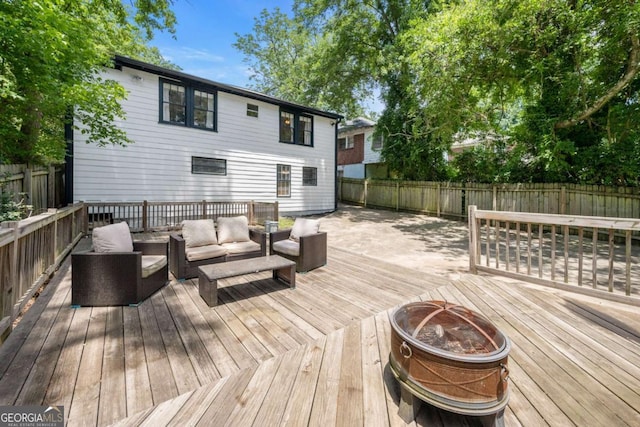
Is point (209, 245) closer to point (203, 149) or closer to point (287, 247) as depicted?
point (287, 247)

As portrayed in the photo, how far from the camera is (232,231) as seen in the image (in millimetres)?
5074

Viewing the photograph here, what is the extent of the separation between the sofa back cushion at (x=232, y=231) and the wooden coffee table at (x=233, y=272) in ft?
3.64

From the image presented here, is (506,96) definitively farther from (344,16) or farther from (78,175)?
(78,175)

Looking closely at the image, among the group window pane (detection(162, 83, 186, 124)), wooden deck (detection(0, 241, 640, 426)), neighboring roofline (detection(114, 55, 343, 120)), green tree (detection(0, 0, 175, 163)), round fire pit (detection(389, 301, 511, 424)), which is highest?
neighboring roofline (detection(114, 55, 343, 120))

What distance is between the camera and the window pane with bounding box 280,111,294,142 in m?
12.4

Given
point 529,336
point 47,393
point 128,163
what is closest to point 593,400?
point 529,336

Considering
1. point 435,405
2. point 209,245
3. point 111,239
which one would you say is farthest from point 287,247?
point 435,405

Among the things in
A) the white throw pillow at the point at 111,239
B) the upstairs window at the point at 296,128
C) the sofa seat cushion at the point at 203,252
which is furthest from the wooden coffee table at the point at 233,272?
the upstairs window at the point at 296,128

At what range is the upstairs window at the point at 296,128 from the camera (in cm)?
1245

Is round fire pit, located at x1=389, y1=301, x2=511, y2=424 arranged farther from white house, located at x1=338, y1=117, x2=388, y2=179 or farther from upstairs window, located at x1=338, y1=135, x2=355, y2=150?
upstairs window, located at x1=338, y1=135, x2=355, y2=150

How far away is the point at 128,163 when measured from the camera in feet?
28.9

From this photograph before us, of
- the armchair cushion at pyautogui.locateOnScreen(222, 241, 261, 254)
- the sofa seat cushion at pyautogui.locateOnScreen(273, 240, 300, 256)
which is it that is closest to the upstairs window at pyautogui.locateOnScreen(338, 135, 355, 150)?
the sofa seat cushion at pyautogui.locateOnScreen(273, 240, 300, 256)

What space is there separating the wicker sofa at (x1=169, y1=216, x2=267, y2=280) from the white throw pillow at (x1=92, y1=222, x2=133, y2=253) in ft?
2.07

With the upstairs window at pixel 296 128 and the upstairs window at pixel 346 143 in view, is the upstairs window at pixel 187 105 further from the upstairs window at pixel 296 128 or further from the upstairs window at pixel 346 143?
the upstairs window at pixel 346 143
